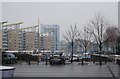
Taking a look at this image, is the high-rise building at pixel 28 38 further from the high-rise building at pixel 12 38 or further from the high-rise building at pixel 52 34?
the high-rise building at pixel 52 34

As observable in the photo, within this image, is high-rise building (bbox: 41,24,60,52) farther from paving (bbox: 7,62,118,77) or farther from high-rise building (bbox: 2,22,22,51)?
paving (bbox: 7,62,118,77)

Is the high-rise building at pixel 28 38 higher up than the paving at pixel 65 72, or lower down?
higher up

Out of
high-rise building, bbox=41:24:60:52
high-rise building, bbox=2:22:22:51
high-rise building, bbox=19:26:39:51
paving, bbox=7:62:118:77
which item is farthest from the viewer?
high-rise building, bbox=41:24:60:52

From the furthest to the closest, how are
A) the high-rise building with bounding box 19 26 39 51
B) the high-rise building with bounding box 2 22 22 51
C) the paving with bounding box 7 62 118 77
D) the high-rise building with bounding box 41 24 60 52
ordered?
the high-rise building with bounding box 41 24 60 52
the high-rise building with bounding box 19 26 39 51
the high-rise building with bounding box 2 22 22 51
the paving with bounding box 7 62 118 77

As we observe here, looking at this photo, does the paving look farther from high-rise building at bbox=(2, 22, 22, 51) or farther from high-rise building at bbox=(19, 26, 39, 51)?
high-rise building at bbox=(19, 26, 39, 51)

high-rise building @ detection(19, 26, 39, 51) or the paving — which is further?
high-rise building @ detection(19, 26, 39, 51)

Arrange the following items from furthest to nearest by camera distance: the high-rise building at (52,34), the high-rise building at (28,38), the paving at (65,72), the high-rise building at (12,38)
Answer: the high-rise building at (52,34)
the high-rise building at (28,38)
the high-rise building at (12,38)
the paving at (65,72)

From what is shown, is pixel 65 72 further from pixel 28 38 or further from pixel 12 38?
pixel 28 38

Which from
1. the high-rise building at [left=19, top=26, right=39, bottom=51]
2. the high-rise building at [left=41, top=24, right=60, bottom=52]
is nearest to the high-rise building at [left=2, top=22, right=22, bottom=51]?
the high-rise building at [left=19, top=26, right=39, bottom=51]

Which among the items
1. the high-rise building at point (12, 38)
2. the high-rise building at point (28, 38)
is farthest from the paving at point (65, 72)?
the high-rise building at point (28, 38)

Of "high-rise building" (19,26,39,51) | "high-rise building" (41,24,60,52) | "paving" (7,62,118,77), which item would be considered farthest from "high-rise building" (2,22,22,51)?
"paving" (7,62,118,77)

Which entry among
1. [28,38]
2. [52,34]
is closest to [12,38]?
[28,38]

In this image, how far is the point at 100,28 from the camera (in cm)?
4406

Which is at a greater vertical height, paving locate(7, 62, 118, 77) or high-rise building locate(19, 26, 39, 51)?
high-rise building locate(19, 26, 39, 51)
